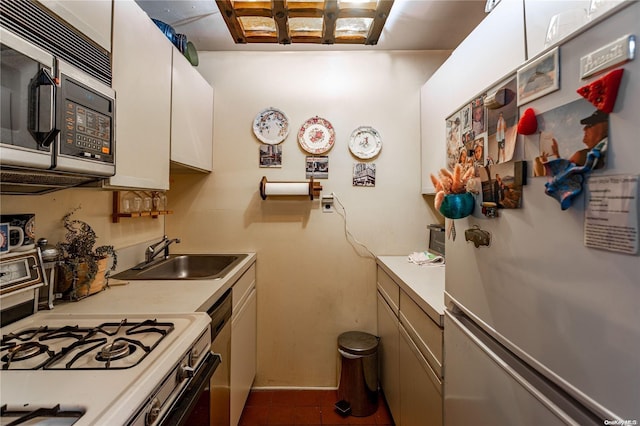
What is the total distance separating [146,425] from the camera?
0.59 m

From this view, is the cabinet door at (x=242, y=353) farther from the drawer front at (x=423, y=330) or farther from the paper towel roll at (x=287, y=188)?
the drawer front at (x=423, y=330)

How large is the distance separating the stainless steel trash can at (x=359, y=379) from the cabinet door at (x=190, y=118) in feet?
5.12

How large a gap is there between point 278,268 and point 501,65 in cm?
171

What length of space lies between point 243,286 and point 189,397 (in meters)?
0.90

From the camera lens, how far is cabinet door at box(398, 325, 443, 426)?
1031 millimetres

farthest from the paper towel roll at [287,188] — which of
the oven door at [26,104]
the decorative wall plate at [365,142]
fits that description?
the oven door at [26,104]

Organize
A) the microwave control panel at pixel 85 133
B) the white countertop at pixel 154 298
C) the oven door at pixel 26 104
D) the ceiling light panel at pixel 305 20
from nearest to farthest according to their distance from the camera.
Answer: the oven door at pixel 26 104 < the microwave control panel at pixel 85 133 < the white countertop at pixel 154 298 < the ceiling light panel at pixel 305 20

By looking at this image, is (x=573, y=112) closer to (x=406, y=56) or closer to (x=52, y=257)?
(x=52, y=257)

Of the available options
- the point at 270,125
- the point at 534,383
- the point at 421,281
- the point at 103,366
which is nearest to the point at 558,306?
the point at 534,383

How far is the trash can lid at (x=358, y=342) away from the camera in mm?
1708

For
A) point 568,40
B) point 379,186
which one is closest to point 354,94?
point 379,186

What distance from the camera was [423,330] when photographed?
1148mm

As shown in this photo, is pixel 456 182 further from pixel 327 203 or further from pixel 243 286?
pixel 243 286

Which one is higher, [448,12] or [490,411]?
[448,12]
